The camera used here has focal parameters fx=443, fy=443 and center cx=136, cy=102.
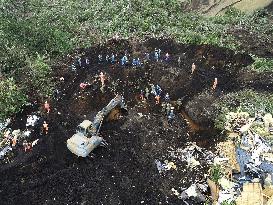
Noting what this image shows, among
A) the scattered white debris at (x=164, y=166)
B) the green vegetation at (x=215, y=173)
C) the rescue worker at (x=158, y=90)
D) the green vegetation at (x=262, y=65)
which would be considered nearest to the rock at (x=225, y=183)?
the green vegetation at (x=215, y=173)

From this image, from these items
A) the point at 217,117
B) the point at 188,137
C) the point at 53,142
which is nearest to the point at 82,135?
the point at 53,142

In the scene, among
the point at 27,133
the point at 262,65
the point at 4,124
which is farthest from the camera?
the point at 262,65

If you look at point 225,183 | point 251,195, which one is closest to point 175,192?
point 225,183

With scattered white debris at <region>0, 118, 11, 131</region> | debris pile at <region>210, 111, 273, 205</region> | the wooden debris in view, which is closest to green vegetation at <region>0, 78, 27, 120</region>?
scattered white debris at <region>0, 118, 11, 131</region>

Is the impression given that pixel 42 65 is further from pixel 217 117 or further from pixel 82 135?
pixel 217 117

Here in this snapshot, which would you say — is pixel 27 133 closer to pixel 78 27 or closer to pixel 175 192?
pixel 175 192

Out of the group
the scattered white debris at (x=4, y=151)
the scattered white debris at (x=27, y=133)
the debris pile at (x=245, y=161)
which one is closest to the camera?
the debris pile at (x=245, y=161)

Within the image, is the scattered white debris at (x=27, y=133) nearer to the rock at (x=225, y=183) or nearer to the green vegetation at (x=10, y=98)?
the green vegetation at (x=10, y=98)
